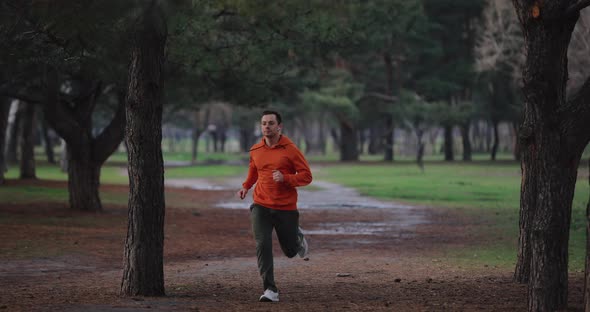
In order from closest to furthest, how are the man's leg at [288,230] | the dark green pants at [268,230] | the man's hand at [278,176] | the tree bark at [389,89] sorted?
the man's hand at [278,176], the dark green pants at [268,230], the man's leg at [288,230], the tree bark at [389,89]

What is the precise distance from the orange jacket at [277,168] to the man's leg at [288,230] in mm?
71

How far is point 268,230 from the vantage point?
9688mm

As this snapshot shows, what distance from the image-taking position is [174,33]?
18328mm

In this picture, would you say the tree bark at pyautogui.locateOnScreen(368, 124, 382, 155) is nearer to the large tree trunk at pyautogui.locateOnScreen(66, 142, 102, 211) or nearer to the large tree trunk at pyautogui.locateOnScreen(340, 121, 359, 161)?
the large tree trunk at pyautogui.locateOnScreen(340, 121, 359, 161)

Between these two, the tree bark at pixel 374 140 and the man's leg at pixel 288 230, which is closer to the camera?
the man's leg at pixel 288 230

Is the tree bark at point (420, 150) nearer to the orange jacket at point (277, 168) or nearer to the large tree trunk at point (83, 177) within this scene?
the large tree trunk at point (83, 177)

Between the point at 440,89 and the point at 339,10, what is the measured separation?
42696mm

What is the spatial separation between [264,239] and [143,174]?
141 cm

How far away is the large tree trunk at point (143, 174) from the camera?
32.3ft

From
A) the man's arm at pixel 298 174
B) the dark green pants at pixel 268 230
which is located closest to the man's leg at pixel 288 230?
the dark green pants at pixel 268 230

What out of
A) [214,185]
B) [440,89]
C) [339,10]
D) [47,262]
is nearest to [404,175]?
[214,185]

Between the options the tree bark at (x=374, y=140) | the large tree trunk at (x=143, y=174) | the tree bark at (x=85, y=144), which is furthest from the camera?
the tree bark at (x=374, y=140)

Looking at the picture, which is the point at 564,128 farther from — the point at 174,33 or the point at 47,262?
the point at 174,33

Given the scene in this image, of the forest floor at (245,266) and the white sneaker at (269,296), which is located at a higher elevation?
the white sneaker at (269,296)
